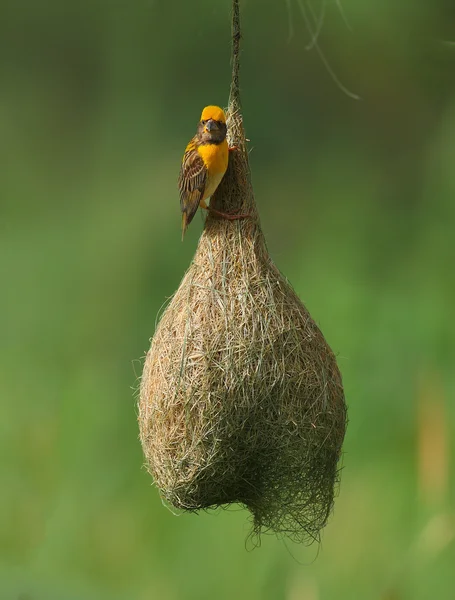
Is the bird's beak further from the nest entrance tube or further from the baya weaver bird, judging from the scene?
the nest entrance tube

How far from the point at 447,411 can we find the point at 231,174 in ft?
6.18

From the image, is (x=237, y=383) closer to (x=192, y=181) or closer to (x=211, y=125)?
(x=192, y=181)

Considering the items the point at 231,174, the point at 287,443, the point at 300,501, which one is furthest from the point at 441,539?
the point at 231,174

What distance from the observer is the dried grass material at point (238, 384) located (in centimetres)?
226

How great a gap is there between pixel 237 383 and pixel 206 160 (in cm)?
60

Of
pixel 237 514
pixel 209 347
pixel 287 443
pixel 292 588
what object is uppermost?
pixel 209 347

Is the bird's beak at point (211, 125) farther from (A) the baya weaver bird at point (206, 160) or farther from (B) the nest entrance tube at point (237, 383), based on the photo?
(B) the nest entrance tube at point (237, 383)

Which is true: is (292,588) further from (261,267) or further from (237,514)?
(261,267)

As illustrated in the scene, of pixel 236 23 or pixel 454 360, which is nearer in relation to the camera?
pixel 236 23

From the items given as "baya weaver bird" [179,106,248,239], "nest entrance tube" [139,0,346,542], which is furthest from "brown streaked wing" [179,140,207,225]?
"nest entrance tube" [139,0,346,542]

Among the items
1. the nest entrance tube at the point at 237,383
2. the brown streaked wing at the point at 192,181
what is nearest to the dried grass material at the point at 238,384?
the nest entrance tube at the point at 237,383

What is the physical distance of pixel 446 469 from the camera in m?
3.79

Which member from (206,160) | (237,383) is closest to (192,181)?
(206,160)

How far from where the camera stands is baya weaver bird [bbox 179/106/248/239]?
2277 millimetres
